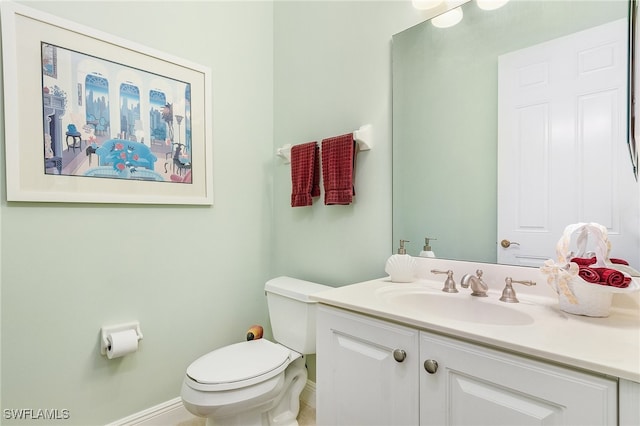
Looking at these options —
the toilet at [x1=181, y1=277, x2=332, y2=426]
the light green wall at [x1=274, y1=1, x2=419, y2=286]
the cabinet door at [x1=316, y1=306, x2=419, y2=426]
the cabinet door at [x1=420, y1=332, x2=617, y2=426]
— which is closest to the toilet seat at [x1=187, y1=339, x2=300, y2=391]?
the toilet at [x1=181, y1=277, x2=332, y2=426]

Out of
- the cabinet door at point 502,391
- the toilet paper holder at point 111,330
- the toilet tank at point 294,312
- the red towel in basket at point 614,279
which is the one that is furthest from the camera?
the toilet tank at point 294,312

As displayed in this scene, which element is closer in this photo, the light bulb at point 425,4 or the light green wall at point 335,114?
the light bulb at point 425,4

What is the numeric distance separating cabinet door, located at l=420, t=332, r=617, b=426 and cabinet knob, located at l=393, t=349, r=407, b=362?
0.18 feet

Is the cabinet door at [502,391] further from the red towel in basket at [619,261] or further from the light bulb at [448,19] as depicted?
the light bulb at [448,19]

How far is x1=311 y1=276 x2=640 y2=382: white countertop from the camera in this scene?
2.09 feet

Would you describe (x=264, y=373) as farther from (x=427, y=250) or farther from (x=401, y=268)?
(x=427, y=250)

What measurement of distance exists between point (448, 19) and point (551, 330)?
1.24m

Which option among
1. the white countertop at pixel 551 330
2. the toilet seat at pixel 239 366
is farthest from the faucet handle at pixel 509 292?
the toilet seat at pixel 239 366

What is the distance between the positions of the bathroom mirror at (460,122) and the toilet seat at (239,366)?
2.57 feet

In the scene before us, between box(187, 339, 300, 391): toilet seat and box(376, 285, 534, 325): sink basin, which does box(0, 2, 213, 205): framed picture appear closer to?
box(187, 339, 300, 391): toilet seat

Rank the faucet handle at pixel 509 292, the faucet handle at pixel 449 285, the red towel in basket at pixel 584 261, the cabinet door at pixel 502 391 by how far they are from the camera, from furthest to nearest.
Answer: the faucet handle at pixel 449 285 → the faucet handle at pixel 509 292 → the red towel in basket at pixel 584 261 → the cabinet door at pixel 502 391

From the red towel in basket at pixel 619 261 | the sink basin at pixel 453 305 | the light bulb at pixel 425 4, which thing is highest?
the light bulb at pixel 425 4

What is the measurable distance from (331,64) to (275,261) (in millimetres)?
1250

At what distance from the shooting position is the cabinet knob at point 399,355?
913 mm
